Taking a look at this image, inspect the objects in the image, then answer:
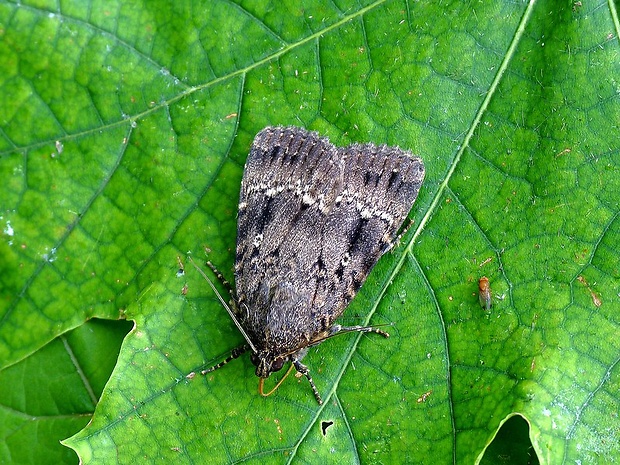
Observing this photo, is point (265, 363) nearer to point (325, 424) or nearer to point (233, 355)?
point (233, 355)

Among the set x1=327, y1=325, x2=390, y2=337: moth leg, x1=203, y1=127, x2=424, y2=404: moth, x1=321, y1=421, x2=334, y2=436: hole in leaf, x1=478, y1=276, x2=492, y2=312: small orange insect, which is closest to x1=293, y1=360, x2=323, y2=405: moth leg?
x1=203, y1=127, x2=424, y2=404: moth

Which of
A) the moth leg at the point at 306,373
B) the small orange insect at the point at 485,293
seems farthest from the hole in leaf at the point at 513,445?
the moth leg at the point at 306,373

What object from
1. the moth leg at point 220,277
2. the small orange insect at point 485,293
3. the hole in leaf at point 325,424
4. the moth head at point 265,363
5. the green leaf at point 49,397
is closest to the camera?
the small orange insect at point 485,293

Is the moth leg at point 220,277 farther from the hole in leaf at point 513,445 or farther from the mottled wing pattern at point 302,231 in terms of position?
the hole in leaf at point 513,445

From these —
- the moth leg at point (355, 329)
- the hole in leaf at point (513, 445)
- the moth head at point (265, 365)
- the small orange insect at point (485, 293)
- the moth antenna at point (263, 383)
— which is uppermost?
the small orange insect at point (485, 293)

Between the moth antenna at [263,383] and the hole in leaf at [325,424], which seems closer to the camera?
the hole in leaf at [325,424]
